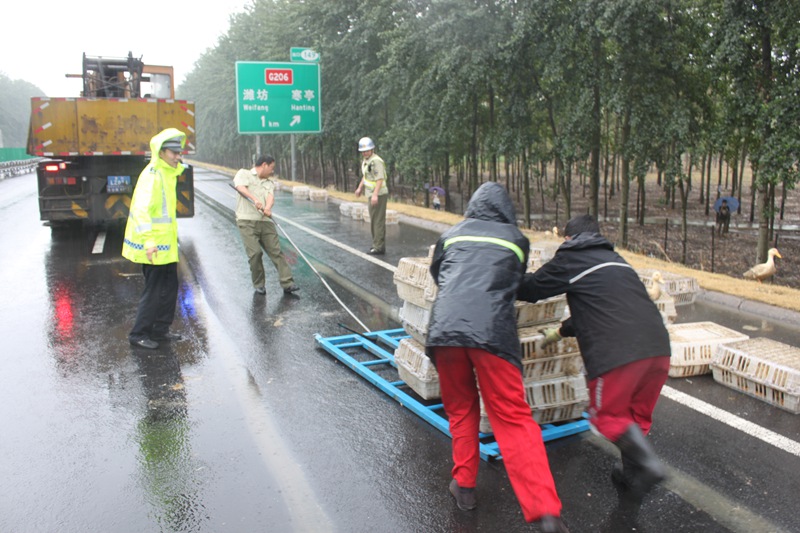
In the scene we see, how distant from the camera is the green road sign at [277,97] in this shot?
25.9 meters

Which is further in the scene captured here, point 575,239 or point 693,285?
point 693,285

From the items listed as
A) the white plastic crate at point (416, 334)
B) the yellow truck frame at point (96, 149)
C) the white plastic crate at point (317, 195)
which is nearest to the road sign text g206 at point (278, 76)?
the white plastic crate at point (317, 195)

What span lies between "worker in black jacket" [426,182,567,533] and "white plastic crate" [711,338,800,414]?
2600 mm

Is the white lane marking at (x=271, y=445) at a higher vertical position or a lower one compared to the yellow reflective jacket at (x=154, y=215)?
lower

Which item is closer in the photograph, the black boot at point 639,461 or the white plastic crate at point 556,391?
the black boot at point 639,461

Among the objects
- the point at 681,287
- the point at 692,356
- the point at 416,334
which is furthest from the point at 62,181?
the point at 692,356

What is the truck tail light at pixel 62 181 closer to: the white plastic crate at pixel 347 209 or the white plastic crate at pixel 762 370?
the white plastic crate at pixel 347 209

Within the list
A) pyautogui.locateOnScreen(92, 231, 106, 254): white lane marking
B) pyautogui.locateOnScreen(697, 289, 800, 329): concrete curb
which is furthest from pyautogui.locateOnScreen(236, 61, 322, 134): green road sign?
pyautogui.locateOnScreen(697, 289, 800, 329): concrete curb

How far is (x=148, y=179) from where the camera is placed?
266 inches

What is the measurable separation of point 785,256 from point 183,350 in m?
17.7

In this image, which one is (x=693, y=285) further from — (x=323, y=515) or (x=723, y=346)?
(x=323, y=515)

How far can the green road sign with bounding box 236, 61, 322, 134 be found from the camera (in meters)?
25.9

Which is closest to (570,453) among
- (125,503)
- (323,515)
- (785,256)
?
(323,515)

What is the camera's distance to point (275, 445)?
4672mm
